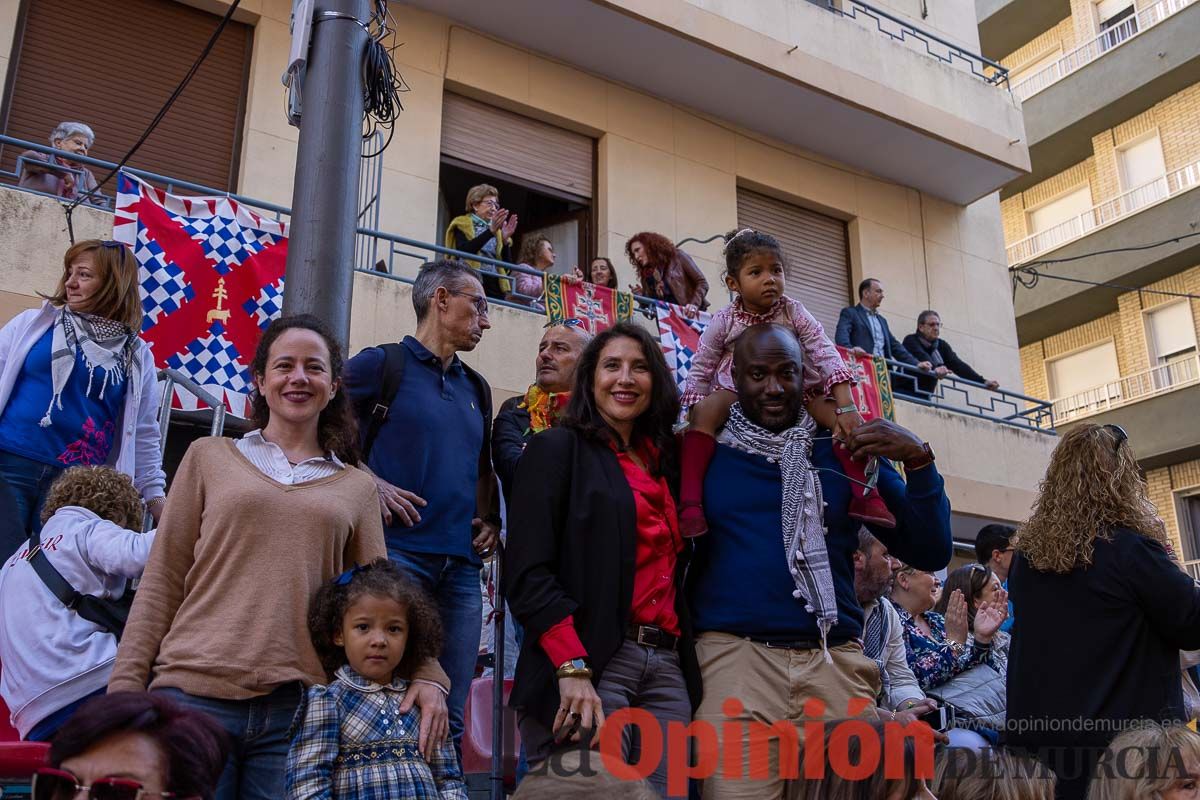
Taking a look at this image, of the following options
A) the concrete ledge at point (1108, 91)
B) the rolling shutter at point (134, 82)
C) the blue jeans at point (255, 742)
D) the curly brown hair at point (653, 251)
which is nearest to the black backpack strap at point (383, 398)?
the blue jeans at point (255, 742)

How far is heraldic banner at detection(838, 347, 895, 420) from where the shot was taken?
11430mm

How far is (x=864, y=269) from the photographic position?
14.1 metres

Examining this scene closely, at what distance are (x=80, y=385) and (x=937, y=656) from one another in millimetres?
4310

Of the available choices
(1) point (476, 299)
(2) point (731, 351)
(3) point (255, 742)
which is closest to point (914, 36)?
(2) point (731, 351)

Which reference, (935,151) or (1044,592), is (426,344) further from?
(935,151)

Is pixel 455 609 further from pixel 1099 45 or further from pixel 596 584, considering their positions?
pixel 1099 45

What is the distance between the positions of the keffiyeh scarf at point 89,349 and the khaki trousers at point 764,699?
298 cm

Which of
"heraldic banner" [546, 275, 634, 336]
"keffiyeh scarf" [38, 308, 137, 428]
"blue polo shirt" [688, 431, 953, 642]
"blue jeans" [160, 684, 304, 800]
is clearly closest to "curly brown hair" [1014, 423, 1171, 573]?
"blue polo shirt" [688, 431, 953, 642]

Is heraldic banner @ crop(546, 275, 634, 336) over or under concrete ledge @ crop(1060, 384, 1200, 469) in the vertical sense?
under

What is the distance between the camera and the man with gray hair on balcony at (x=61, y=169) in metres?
8.48

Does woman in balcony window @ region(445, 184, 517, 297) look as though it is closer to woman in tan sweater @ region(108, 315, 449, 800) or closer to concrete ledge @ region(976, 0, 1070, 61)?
woman in tan sweater @ region(108, 315, 449, 800)

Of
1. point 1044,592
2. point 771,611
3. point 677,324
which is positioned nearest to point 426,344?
point 771,611

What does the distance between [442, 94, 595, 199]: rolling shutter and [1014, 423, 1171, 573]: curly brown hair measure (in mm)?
8390

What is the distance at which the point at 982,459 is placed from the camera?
44.5ft
